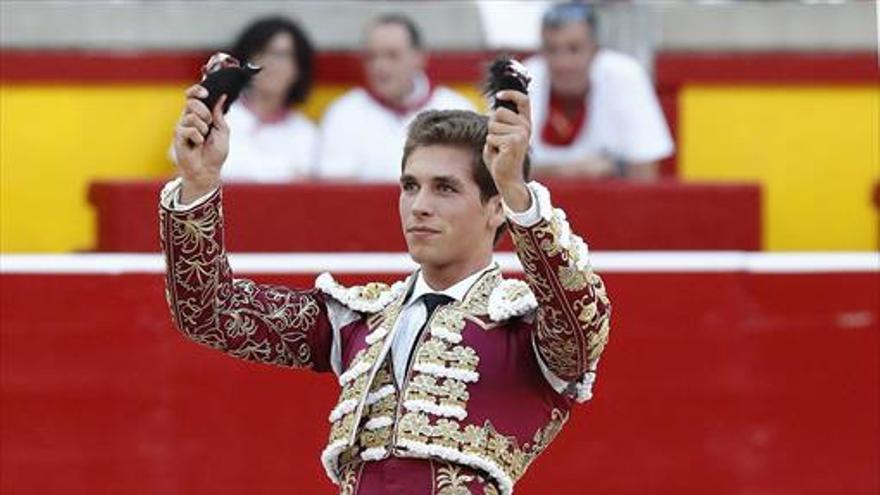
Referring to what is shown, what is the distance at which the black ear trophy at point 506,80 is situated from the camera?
384 cm

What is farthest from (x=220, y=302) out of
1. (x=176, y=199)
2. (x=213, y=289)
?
(x=176, y=199)

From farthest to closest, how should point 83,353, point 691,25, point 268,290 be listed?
point 691,25, point 83,353, point 268,290

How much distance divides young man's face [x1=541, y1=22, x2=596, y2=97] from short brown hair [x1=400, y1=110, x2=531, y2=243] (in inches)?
116

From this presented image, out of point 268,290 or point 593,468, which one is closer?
point 268,290

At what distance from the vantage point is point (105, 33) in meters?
7.50

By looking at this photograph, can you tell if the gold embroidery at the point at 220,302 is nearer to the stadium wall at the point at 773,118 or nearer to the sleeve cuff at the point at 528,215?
the sleeve cuff at the point at 528,215

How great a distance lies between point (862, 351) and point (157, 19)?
7.60ft

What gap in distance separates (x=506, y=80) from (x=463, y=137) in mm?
344

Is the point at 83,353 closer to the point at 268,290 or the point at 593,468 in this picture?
the point at 593,468

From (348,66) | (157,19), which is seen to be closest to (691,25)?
(348,66)

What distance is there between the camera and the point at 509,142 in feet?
12.4

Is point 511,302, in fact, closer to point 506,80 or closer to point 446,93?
point 506,80

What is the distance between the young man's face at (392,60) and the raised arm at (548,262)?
3134 mm

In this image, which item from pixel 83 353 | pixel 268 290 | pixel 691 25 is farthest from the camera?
pixel 691 25
